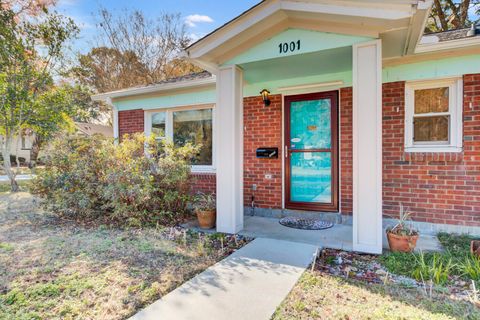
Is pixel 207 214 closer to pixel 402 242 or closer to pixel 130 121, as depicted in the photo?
pixel 402 242

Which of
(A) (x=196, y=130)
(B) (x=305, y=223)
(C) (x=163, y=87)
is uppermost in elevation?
(C) (x=163, y=87)

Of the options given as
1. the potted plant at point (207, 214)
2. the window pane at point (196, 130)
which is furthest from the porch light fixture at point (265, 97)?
the potted plant at point (207, 214)

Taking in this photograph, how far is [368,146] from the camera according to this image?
344 centimetres

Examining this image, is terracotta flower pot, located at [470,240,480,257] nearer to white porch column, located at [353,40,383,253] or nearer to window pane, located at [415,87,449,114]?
white porch column, located at [353,40,383,253]

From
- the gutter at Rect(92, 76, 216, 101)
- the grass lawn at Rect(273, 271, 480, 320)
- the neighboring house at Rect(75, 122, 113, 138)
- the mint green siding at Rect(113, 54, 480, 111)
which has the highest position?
the neighboring house at Rect(75, 122, 113, 138)

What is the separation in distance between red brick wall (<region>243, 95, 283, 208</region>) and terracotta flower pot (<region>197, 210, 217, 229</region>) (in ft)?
4.02

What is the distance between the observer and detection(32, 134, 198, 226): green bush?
4.74 metres

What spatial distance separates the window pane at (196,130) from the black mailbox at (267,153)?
4.68ft

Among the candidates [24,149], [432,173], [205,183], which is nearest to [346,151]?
[432,173]

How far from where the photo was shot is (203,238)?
4113mm

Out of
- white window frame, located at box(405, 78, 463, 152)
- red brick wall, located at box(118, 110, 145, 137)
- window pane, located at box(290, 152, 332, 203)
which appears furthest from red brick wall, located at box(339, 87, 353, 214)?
red brick wall, located at box(118, 110, 145, 137)

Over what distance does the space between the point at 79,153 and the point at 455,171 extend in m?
6.85

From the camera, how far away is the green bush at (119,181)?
187 inches

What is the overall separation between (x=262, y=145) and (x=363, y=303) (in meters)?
3.61
